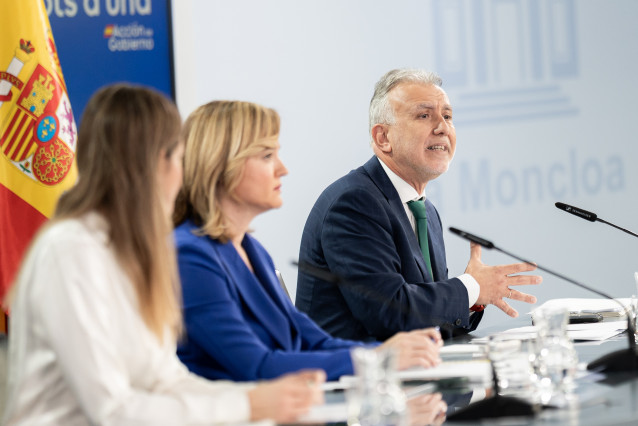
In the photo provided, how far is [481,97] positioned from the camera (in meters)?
5.12

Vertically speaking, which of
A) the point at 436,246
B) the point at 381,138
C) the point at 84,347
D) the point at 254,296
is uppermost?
the point at 381,138

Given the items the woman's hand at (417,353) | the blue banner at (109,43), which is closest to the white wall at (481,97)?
the blue banner at (109,43)

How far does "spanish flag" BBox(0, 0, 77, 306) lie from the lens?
10.5 feet

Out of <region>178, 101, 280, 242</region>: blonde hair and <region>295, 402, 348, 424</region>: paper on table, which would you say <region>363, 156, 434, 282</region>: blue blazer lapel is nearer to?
<region>178, 101, 280, 242</region>: blonde hair

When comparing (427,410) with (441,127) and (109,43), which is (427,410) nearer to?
(441,127)

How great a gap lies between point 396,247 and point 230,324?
1.16m

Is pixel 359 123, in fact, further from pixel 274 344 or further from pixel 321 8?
pixel 274 344

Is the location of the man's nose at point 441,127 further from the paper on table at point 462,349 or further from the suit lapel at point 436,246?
the paper on table at point 462,349

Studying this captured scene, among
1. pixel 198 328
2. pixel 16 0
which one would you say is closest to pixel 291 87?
pixel 16 0

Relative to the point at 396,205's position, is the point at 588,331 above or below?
below

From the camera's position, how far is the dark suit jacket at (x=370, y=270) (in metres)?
2.87

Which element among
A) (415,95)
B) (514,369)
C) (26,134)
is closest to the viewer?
(514,369)

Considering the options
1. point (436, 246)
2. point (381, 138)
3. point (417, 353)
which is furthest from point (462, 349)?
point (381, 138)

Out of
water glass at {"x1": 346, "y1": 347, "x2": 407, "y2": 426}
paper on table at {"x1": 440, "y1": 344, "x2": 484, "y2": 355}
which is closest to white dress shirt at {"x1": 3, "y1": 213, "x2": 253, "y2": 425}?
water glass at {"x1": 346, "y1": 347, "x2": 407, "y2": 426}
